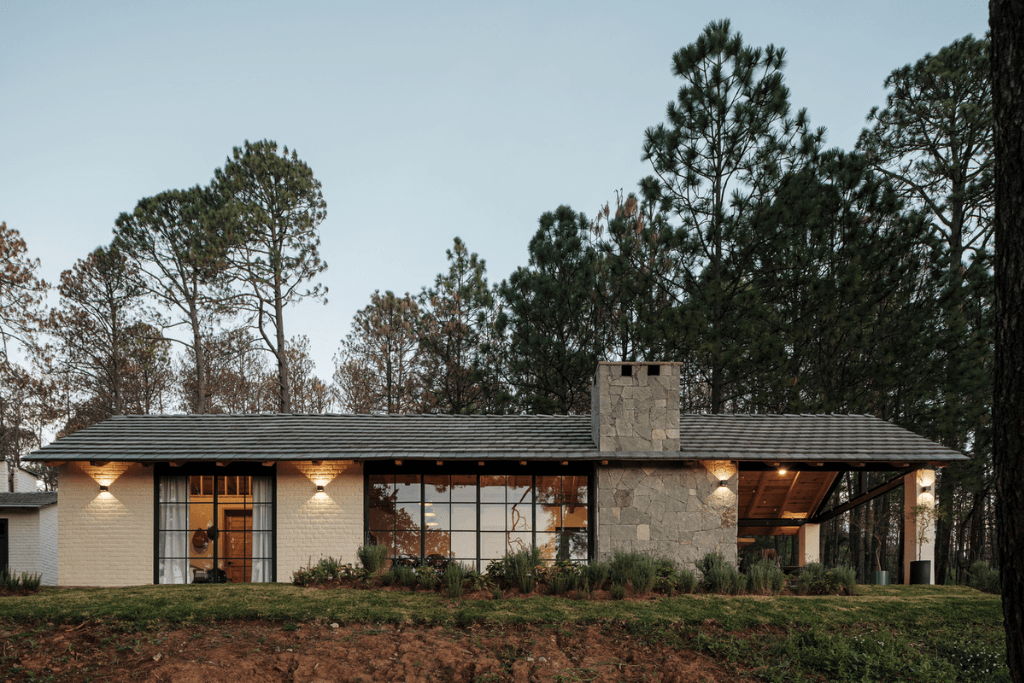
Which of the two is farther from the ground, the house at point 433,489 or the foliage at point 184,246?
the foliage at point 184,246

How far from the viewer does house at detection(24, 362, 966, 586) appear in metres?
11.0

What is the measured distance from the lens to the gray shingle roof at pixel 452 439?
1099 cm

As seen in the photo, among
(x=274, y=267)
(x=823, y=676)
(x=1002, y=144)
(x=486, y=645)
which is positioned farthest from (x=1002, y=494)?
(x=274, y=267)

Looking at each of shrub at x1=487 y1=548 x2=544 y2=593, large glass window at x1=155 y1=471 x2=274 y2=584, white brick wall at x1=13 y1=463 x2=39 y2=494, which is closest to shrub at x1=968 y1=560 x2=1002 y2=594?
shrub at x1=487 y1=548 x2=544 y2=593

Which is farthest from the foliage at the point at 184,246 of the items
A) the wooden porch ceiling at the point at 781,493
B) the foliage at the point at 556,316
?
the wooden porch ceiling at the point at 781,493

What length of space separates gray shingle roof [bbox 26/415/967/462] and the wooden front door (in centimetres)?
126

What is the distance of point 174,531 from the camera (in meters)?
11.4

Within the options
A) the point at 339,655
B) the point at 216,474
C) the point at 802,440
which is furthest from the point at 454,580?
the point at 802,440

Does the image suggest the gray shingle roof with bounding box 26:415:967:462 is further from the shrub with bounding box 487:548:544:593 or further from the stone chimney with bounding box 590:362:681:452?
the shrub with bounding box 487:548:544:593

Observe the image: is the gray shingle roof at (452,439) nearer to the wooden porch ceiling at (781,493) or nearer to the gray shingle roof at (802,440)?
the gray shingle roof at (802,440)

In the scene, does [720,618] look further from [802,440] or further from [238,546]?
[238,546]

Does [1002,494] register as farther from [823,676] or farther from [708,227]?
[708,227]

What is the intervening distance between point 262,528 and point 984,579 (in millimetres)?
12054

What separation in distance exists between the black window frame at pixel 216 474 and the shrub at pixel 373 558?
210 cm
